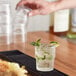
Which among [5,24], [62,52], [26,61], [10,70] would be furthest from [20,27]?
[10,70]

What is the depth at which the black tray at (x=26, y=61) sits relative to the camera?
35.3 inches

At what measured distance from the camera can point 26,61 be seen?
1010 millimetres

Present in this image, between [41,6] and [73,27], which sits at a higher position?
[41,6]

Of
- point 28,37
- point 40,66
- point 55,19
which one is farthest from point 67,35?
point 40,66

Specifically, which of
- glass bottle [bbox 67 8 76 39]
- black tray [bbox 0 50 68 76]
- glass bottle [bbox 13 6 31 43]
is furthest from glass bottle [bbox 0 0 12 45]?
glass bottle [bbox 67 8 76 39]

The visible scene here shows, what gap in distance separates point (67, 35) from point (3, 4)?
464 millimetres

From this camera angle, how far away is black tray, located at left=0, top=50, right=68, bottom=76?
2.94ft

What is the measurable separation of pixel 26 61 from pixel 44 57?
0.36 ft

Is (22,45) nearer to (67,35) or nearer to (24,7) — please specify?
(24,7)

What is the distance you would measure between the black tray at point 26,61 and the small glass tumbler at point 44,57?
0.08 ft

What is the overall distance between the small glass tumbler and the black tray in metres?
0.02

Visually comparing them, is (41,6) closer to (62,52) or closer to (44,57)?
(62,52)

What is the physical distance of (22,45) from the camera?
1312mm

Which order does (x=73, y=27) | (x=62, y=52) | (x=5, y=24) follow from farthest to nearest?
(x=73, y=27)
(x=5, y=24)
(x=62, y=52)
